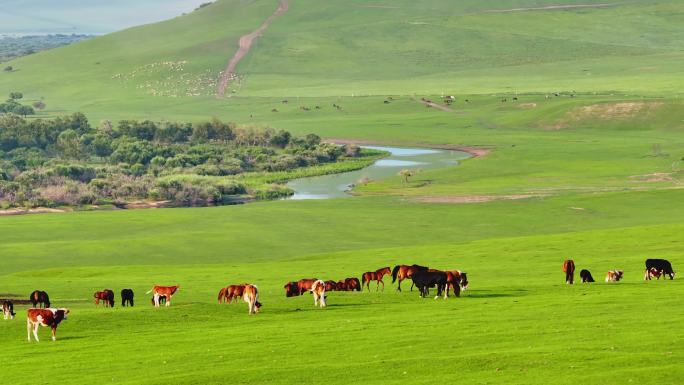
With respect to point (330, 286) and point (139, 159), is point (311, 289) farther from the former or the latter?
point (139, 159)

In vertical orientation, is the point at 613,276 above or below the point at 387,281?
above

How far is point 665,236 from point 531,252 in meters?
6.97

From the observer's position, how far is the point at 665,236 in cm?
5412

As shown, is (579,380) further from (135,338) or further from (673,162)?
(673,162)

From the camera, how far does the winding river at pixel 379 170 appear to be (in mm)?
99650

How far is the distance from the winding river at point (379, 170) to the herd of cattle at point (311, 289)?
177ft

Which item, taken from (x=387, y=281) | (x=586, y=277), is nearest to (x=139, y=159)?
(x=387, y=281)

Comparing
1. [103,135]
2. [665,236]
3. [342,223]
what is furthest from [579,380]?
[103,135]

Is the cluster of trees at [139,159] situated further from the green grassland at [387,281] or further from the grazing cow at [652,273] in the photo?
the grazing cow at [652,273]

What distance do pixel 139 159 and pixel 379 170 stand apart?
93.6 ft

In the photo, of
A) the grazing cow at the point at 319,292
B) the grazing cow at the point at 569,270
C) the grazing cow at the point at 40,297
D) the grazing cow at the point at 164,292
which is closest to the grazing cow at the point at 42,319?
the grazing cow at the point at 164,292

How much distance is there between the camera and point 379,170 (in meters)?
115

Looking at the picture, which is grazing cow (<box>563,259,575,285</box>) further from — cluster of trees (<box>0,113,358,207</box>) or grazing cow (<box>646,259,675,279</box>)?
cluster of trees (<box>0,113,358,207</box>)

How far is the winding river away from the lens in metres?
99.7
